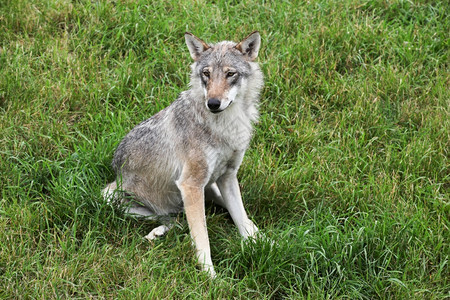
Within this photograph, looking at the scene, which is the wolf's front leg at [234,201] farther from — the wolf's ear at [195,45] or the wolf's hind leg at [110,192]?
the wolf's ear at [195,45]

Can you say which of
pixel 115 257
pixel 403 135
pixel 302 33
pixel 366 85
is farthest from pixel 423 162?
pixel 115 257

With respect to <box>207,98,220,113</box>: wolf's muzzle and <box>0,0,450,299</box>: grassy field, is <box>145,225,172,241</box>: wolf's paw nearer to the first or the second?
<box>0,0,450,299</box>: grassy field

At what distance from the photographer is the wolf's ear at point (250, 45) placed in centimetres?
533

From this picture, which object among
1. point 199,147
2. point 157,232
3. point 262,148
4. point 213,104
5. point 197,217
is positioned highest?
point 213,104

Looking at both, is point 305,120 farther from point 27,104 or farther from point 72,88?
point 27,104

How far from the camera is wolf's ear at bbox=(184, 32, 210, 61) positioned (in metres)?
5.38

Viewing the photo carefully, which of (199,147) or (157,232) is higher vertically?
(199,147)

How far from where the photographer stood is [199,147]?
17.3 ft

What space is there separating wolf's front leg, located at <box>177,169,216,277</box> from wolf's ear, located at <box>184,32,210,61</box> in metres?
1.21

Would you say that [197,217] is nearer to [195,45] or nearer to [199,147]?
[199,147]

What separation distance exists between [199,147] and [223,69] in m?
0.74

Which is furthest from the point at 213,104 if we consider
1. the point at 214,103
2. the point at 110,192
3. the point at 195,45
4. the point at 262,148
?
the point at 262,148

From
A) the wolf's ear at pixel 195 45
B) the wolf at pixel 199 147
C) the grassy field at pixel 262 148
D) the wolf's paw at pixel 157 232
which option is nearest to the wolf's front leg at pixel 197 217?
the wolf at pixel 199 147

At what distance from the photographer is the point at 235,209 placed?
561 centimetres
